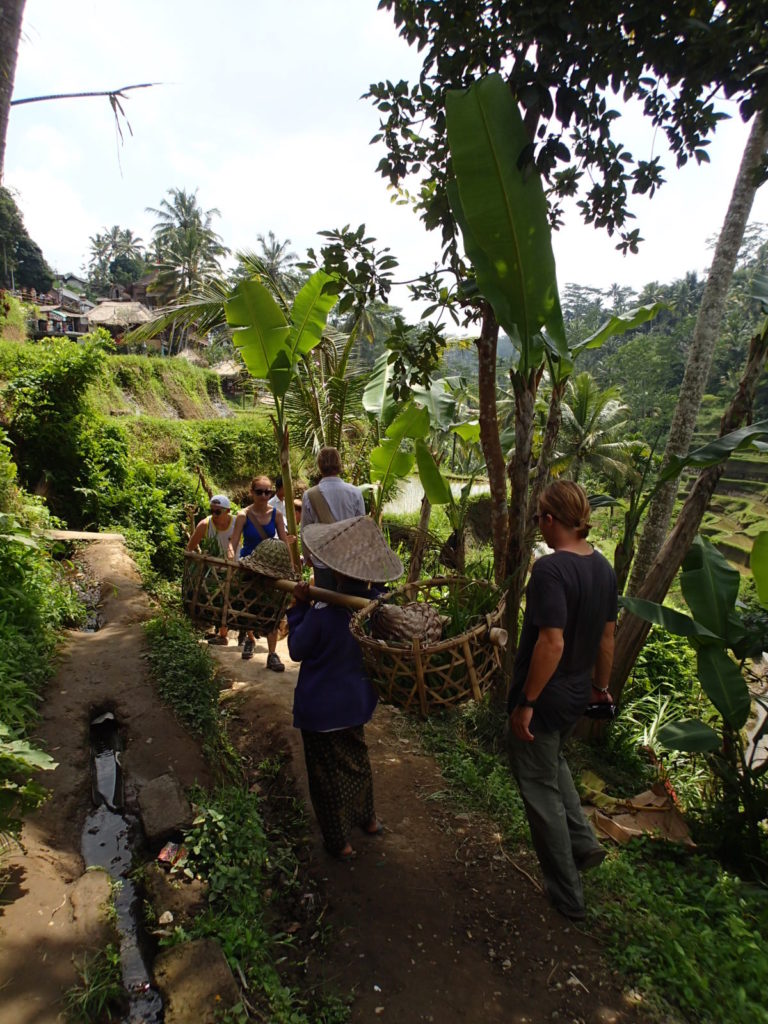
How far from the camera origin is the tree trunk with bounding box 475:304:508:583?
12.7ft

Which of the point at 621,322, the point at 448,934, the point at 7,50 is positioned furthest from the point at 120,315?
the point at 448,934

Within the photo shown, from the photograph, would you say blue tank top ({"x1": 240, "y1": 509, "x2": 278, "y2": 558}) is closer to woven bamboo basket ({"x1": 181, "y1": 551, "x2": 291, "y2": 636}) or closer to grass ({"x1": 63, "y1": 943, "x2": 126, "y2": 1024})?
woven bamboo basket ({"x1": 181, "y1": 551, "x2": 291, "y2": 636})

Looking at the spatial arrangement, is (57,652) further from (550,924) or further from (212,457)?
(212,457)

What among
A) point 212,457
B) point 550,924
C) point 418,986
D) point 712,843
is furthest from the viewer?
point 212,457

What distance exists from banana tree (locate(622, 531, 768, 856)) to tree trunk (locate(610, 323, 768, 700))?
54cm

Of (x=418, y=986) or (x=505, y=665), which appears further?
(x=505, y=665)

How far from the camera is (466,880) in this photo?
9.06 ft

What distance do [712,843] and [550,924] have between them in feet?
4.87

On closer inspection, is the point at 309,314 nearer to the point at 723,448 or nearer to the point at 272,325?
the point at 272,325

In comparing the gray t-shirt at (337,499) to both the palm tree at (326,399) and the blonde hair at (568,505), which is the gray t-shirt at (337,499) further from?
the palm tree at (326,399)

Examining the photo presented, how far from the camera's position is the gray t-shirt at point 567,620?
7.45 feet

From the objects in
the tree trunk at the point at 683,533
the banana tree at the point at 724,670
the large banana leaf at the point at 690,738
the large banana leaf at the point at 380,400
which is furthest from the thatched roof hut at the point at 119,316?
the large banana leaf at the point at 690,738

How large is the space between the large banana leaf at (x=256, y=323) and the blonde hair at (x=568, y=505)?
3.10 metres

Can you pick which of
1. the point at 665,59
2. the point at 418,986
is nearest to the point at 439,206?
the point at 665,59
